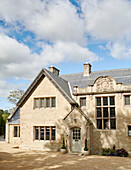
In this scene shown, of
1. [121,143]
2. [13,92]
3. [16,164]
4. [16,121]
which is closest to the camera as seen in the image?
[16,164]

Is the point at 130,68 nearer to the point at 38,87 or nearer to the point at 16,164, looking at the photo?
the point at 38,87

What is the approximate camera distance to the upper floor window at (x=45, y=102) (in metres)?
20.4

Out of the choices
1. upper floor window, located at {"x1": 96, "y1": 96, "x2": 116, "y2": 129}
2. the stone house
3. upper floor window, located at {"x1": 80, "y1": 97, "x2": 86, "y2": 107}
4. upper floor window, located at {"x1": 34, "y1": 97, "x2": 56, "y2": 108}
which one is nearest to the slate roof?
the stone house

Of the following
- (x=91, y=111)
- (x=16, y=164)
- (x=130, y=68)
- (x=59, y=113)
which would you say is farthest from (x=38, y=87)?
(x=130, y=68)

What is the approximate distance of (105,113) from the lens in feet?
62.5

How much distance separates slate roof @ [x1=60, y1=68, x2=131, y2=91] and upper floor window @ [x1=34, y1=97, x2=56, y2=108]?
12.3 ft

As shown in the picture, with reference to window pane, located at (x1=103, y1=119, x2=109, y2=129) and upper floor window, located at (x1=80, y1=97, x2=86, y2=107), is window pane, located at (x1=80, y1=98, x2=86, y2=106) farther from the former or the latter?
window pane, located at (x1=103, y1=119, x2=109, y2=129)

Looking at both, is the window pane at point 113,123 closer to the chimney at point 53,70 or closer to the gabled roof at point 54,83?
the gabled roof at point 54,83

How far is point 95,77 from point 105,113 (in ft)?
17.2

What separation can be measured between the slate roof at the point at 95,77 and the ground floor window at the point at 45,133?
6.12m

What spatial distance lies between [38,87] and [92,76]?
6915 millimetres

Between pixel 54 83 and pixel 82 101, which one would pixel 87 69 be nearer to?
pixel 82 101

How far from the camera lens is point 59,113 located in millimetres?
19797

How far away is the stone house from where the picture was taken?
59.6 feet
